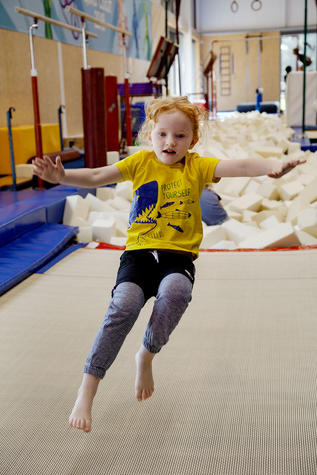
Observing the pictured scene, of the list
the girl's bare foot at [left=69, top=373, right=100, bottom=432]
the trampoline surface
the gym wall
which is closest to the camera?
the girl's bare foot at [left=69, top=373, right=100, bottom=432]

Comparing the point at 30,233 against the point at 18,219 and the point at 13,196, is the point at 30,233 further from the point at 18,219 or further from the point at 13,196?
the point at 13,196

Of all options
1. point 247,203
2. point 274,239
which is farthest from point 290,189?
point 274,239

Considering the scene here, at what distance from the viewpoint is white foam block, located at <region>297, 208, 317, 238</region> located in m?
3.13

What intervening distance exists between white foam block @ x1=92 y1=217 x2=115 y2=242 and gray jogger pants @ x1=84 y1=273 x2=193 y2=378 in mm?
2005

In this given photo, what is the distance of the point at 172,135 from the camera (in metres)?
1.34

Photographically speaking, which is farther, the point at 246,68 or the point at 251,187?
the point at 246,68

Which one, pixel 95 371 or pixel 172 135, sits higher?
pixel 172 135

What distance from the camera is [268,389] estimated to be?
1496 mm

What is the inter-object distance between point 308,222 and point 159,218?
205 cm

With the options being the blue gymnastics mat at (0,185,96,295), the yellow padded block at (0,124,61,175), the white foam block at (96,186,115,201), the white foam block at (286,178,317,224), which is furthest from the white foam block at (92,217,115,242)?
the yellow padded block at (0,124,61,175)

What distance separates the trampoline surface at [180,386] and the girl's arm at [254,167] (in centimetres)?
62

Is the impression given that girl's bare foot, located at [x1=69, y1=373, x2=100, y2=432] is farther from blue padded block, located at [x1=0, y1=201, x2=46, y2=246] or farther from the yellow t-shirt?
blue padded block, located at [x1=0, y1=201, x2=46, y2=246]

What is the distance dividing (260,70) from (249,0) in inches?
82.7

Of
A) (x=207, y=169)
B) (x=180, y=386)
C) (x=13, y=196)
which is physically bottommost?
(x=180, y=386)
